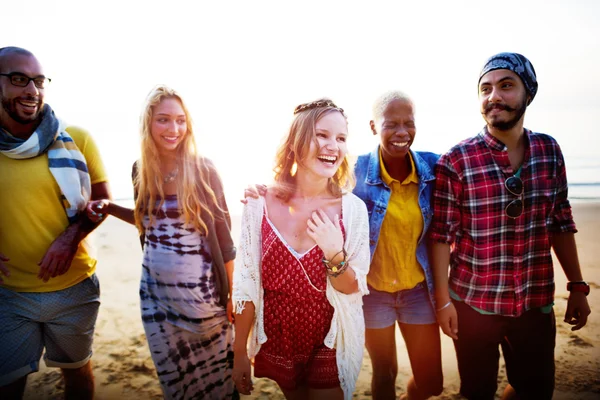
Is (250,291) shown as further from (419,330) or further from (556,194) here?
(556,194)

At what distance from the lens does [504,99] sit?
2.68 meters

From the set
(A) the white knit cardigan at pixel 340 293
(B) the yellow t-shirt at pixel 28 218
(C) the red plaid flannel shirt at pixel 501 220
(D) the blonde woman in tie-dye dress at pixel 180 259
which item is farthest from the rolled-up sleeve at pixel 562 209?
(B) the yellow t-shirt at pixel 28 218

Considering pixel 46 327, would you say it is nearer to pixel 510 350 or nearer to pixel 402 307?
pixel 402 307

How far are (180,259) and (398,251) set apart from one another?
5.46ft

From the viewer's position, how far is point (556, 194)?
9.20ft

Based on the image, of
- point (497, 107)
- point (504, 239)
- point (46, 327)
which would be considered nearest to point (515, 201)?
point (504, 239)

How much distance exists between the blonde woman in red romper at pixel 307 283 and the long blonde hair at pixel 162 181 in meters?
0.58

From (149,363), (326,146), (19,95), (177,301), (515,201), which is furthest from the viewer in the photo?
(149,363)

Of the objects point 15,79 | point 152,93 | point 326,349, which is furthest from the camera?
point 152,93

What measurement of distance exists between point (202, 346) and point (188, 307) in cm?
35

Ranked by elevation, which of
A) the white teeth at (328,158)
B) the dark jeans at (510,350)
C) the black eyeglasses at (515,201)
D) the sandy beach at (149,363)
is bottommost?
the sandy beach at (149,363)

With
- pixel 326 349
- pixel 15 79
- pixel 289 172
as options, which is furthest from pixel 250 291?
pixel 15 79

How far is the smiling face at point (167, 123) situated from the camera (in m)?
2.95

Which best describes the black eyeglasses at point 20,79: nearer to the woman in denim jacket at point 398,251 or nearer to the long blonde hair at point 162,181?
the long blonde hair at point 162,181
